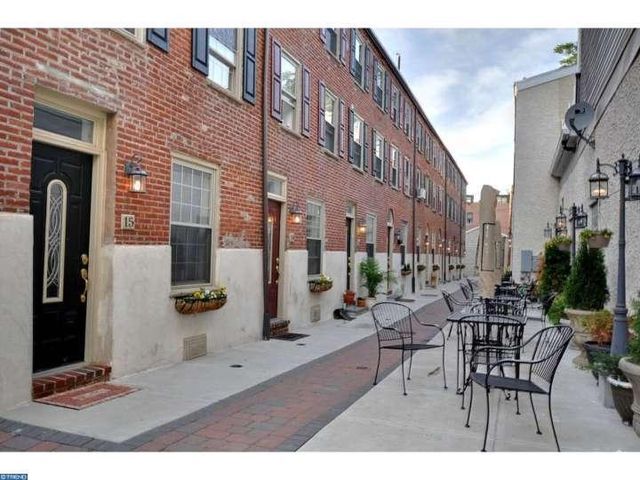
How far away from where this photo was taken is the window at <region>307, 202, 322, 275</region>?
10641 mm

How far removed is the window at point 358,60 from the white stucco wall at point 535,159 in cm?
693

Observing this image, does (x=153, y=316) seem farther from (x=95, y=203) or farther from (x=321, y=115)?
(x=321, y=115)

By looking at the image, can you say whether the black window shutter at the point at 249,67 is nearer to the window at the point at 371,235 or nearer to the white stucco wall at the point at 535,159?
the window at the point at 371,235

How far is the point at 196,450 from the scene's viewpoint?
347 centimetres

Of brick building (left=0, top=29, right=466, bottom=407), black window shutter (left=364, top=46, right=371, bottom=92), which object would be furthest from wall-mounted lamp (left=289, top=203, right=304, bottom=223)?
black window shutter (left=364, top=46, right=371, bottom=92)

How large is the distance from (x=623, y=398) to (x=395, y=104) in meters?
15.7

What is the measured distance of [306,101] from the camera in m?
10.1

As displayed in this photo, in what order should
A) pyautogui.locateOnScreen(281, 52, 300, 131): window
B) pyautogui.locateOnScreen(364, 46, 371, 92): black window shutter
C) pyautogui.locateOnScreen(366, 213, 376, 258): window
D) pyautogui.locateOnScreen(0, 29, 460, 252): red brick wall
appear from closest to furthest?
pyautogui.locateOnScreen(0, 29, 460, 252): red brick wall → pyautogui.locateOnScreen(281, 52, 300, 131): window → pyautogui.locateOnScreen(364, 46, 371, 92): black window shutter → pyautogui.locateOnScreen(366, 213, 376, 258): window

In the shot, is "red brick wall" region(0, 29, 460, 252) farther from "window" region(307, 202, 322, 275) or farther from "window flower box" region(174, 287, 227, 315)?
"window flower box" region(174, 287, 227, 315)

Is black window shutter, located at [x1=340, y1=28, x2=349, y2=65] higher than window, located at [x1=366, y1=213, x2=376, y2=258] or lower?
higher

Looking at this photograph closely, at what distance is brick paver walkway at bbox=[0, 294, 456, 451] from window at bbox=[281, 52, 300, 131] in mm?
5342

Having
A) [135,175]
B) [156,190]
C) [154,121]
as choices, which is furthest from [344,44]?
[135,175]

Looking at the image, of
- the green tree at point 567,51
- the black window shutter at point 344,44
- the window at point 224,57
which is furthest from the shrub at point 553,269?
the green tree at point 567,51
